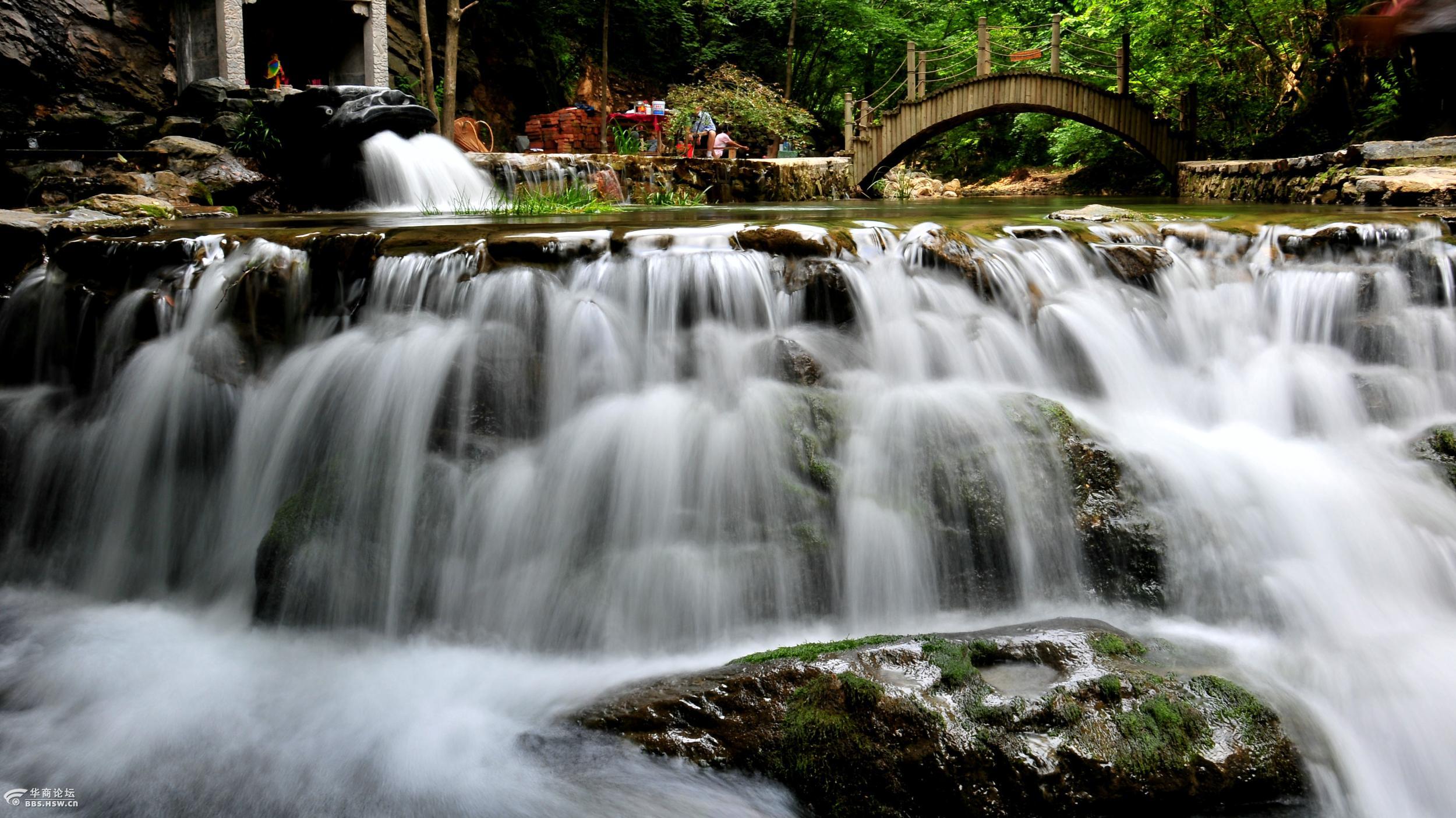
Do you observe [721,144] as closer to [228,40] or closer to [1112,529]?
[228,40]

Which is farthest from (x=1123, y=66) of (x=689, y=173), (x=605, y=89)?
(x=605, y=89)

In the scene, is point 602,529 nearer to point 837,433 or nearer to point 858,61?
point 837,433

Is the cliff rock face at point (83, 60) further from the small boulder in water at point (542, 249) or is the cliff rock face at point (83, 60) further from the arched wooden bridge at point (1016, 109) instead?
the arched wooden bridge at point (1016, 109)

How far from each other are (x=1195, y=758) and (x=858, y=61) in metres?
29.7

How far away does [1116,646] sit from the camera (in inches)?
121

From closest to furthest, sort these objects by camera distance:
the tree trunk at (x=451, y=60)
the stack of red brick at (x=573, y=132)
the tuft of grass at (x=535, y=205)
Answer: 1. the tuft of grass at (x=535, y=205)
2. the tree trunk at (x=451, y=60)
3. the stack of red brick at (x=573, y=132)

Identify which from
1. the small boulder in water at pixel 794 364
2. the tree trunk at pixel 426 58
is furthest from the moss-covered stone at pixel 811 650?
the tree trunk at pixel 426 58

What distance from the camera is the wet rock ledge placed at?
104 inches

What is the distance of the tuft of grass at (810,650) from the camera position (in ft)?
9.96

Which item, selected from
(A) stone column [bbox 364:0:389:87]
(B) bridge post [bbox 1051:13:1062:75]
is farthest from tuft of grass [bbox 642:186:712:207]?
(B) bridge post [bbox 1051:13:1062:75]

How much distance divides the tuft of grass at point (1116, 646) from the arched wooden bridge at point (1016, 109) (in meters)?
16.8

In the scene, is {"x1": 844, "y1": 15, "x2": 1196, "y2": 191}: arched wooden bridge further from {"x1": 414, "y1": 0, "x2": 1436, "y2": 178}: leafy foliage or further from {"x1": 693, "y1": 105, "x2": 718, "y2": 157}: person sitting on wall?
{"x1": 693, "y1": 105, "x2": 718, "y2": 157}: person sitting on wall

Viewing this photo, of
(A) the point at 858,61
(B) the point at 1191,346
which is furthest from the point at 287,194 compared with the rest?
(A) the point at 858,61

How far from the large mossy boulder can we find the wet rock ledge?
2.14ft
